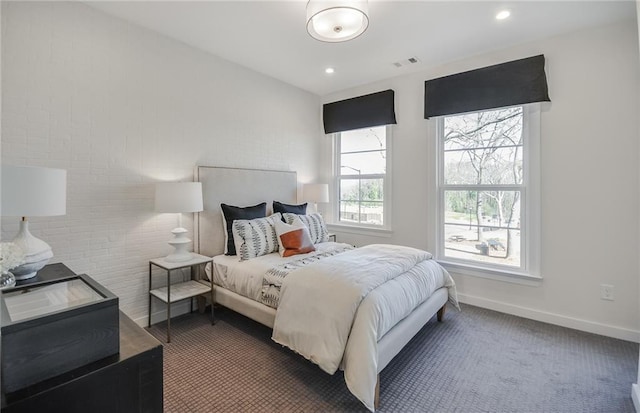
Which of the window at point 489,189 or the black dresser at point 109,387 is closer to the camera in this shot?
the black dresser at point 109,387

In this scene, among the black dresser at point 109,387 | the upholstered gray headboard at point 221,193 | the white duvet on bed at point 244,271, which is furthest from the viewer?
the upholstered gray headboard at point 221,193

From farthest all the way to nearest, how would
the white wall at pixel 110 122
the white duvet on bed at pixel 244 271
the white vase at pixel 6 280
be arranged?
the white duvet on bed at pixel 244 271, the white wall at pixel 110 122, the white vase at pixel 6 280

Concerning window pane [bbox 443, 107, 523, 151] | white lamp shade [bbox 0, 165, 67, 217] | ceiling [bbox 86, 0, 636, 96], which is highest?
ceiling [bbox 86, 0, 636, 96]

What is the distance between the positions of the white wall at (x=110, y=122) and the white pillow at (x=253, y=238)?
0.56 m

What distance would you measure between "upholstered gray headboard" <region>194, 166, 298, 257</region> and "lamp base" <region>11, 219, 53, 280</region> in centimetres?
140

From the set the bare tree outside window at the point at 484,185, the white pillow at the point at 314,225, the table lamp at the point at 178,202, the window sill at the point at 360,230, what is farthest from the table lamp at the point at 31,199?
the bare tree outside window at the point at 484,185

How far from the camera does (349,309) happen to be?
1.80 meters

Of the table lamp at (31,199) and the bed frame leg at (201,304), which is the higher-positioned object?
the table lamp at (31,199)

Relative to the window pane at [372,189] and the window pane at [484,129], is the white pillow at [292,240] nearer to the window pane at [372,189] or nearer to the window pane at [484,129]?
the window pane at [372,189]

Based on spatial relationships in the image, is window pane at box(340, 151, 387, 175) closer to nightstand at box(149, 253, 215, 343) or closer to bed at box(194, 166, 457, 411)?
bed at box(194, 166, 457, 411)

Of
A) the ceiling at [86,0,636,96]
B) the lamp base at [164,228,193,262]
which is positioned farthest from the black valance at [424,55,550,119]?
the lamp base at [164,228,193,262]

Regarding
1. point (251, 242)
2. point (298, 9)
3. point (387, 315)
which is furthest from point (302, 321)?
point (298, 9)

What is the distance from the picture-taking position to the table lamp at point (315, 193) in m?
4.07

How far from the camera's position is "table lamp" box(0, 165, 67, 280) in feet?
4.66
